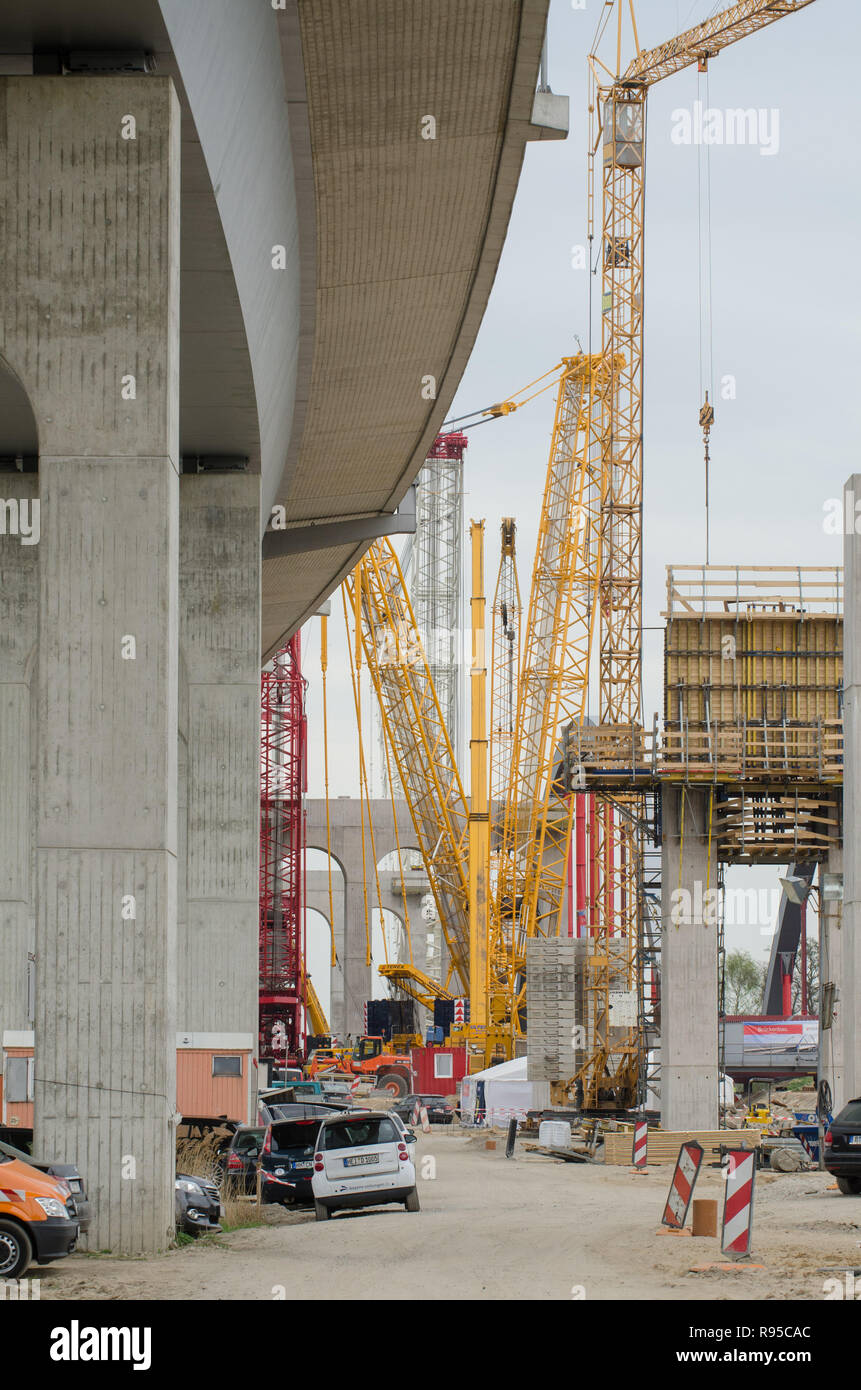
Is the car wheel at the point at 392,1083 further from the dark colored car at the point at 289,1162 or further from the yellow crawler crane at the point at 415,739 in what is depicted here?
the dark colored car at the point at 289,1162

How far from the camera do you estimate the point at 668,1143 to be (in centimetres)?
3641

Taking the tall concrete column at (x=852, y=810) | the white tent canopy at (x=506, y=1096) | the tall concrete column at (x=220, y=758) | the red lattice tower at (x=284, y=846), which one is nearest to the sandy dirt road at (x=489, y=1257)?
the tall concrete column at (x=852, y=810)

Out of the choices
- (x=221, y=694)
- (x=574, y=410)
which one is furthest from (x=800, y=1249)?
(x=574, y=410)

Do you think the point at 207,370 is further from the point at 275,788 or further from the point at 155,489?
the point at 275,788

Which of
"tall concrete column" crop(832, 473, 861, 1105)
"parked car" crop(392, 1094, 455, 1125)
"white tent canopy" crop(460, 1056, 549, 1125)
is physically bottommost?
"parked car" crop(392, 1094, 455, 1125)

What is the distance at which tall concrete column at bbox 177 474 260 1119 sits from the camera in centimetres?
2866

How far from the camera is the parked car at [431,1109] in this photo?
53.9m

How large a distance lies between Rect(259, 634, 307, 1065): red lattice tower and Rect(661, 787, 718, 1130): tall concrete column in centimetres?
4123

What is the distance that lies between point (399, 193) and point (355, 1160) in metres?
11.9

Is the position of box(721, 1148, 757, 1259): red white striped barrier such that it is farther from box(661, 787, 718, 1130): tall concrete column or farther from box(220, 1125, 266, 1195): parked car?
box(661, 787, 718, 1130): tall concrete column

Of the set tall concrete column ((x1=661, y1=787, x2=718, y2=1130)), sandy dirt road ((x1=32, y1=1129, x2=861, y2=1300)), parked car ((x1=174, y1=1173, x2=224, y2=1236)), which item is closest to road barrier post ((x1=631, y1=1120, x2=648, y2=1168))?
sandy dirt road ((x1=32, y1=1129, x2=861, y2=1300))

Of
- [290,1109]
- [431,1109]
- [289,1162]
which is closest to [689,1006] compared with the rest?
[431,1109]

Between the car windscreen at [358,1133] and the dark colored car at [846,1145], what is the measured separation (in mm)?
6124

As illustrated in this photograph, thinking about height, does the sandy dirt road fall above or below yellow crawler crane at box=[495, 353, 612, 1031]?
below
